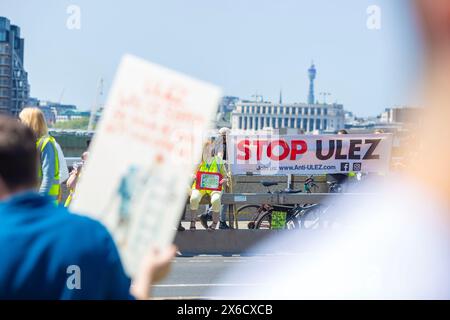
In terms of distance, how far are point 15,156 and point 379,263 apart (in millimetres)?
4171

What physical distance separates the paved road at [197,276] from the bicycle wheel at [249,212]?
1.25 metres

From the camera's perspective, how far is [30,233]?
2.17 m

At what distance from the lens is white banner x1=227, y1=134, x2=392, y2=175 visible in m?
11.1

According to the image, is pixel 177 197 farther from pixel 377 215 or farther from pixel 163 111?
pixel 377 215

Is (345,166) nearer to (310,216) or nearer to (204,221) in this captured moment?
(310,216)

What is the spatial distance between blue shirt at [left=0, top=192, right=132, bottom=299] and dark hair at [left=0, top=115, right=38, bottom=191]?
1.4 inches

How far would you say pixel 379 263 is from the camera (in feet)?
20.0

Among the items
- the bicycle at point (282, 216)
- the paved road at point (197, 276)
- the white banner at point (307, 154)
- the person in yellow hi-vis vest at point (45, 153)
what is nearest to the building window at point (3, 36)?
the person in yellow hi-vis vest at point (45, 153)

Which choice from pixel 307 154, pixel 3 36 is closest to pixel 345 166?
pixel 307 154

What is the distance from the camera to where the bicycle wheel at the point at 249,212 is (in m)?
10.2

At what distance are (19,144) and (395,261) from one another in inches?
160

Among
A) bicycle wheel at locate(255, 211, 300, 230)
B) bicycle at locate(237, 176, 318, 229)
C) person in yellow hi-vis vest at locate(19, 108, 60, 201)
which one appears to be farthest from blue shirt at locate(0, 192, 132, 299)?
bicycle wheel at locate(255, 211, 300, 230)

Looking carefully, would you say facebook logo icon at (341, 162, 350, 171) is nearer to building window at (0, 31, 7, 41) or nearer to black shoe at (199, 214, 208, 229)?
black shoe at (199, 214, 208, 229)
